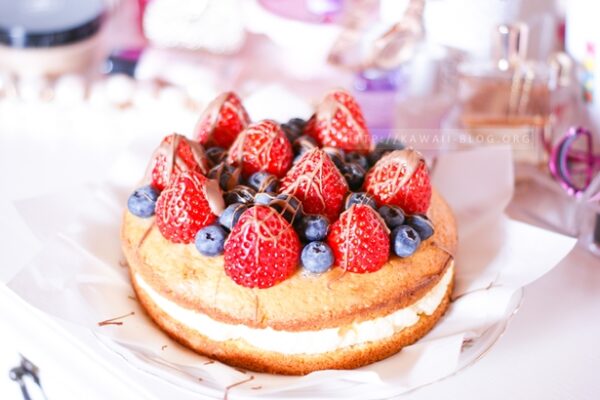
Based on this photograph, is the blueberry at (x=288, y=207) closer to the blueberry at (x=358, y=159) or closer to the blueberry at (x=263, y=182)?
the blueberry at (x=263, y=182)

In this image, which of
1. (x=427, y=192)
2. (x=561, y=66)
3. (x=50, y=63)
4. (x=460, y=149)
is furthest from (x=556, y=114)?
(x=50, y=63)

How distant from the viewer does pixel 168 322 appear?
1158mm

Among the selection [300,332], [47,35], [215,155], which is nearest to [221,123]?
[215,155]

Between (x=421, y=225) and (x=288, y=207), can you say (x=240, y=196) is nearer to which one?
(x=288, y=207)

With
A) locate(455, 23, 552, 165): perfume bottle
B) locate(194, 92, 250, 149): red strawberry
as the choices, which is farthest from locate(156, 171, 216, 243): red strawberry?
locate(455, 23, 552, 165): perfume bottle

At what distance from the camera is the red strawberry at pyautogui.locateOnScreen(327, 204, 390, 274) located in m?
1.07

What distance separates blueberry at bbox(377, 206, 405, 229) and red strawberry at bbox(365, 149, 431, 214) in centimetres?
4

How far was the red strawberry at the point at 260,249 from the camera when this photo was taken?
1.03 metres

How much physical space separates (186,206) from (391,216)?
280mm

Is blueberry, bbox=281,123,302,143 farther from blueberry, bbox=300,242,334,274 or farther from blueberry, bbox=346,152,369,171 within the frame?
blueberry, bbox=300,242,334,274

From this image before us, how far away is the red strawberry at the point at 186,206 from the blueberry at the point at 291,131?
23 cm

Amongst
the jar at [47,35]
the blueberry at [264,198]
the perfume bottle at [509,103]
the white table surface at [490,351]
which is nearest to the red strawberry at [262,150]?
the blueberry at [264,198]

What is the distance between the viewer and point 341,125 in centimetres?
132

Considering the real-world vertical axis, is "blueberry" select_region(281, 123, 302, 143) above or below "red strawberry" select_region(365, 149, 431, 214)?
below
